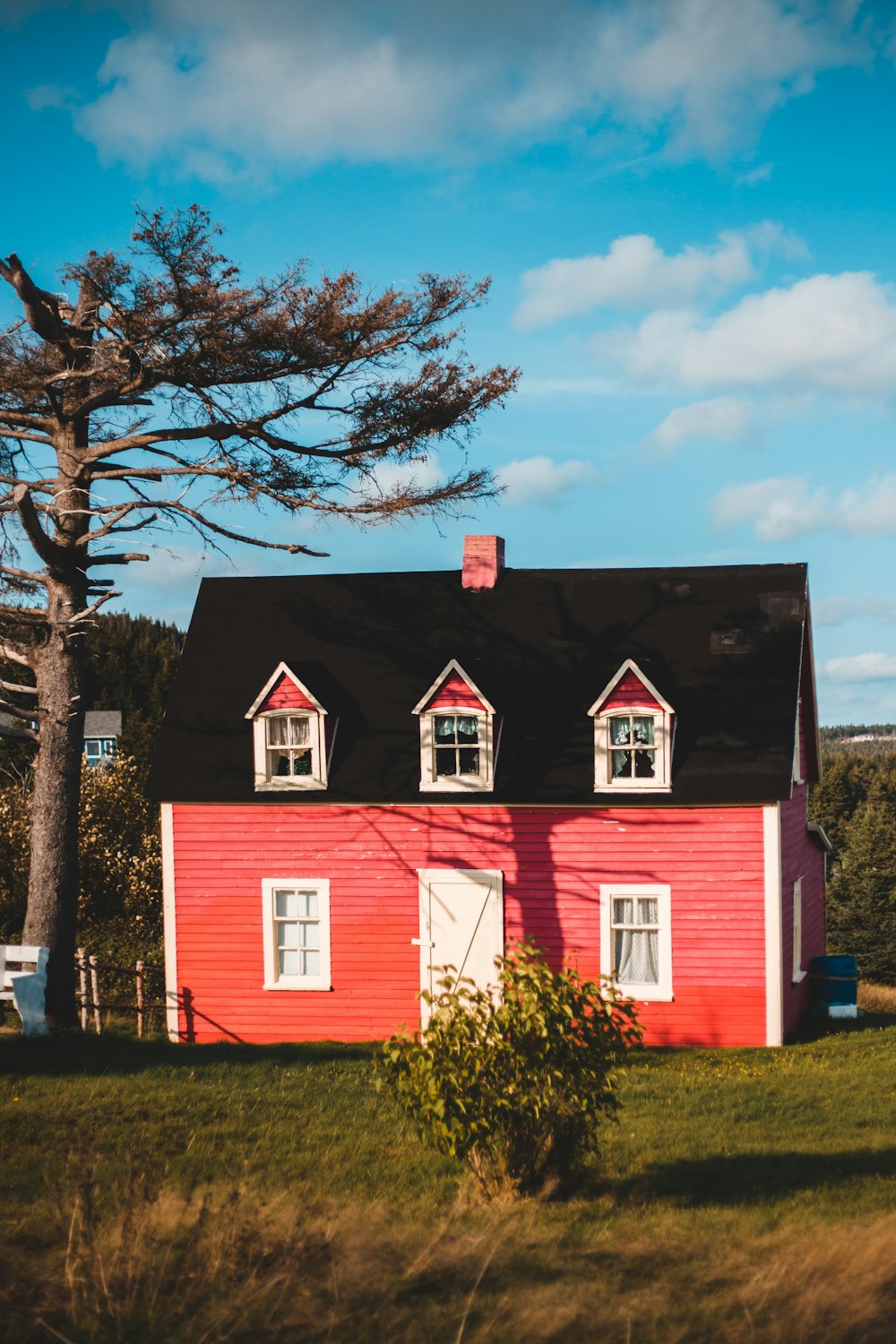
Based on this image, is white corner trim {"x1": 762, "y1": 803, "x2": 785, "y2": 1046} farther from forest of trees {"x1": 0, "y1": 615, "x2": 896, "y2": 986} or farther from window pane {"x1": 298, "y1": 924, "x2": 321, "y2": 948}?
forest of trees {"x1": 0, "y1": 615, "x2": 896, "y2": 986}

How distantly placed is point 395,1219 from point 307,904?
10971 mm

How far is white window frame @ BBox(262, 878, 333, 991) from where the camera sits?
20.4 meters

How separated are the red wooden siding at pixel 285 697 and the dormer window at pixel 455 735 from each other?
6.37 ft

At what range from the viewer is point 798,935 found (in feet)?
70.9

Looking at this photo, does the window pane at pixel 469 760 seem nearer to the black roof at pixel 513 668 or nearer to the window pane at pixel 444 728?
the window pane at pixel 444 728

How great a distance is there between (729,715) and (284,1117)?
9.99m

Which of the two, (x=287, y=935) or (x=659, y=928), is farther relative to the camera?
(x=287, y=935)

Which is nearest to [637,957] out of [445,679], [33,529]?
[445,679]

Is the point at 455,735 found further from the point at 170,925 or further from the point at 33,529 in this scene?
the point at 33,529

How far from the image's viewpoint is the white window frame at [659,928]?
19422mm

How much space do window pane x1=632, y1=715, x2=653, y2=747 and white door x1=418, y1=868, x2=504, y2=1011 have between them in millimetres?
3167

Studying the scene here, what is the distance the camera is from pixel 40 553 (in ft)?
60.0

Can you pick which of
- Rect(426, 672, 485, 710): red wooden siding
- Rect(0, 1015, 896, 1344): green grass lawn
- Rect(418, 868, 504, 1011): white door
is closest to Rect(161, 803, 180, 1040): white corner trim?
Rect(418, 868, 504, 1011): white door

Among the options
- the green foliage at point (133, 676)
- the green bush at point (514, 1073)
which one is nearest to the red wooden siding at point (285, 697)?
the green bush at point (514, 1073)
